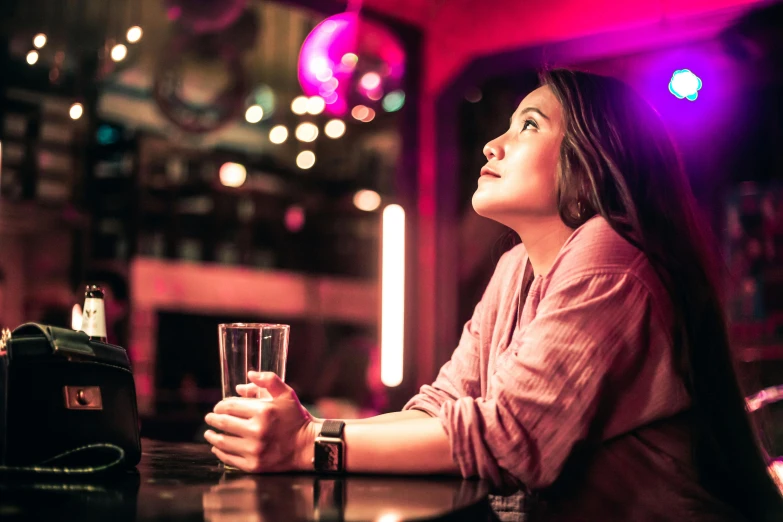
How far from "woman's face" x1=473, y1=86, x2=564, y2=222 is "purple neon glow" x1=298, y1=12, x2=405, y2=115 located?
175 cm

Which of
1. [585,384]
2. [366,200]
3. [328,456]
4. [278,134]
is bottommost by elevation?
[328,456]

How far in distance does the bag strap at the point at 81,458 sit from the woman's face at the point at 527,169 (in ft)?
2.46

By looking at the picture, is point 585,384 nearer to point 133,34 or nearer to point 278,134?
point 133,34

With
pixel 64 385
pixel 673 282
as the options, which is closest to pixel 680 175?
pixel 673 282

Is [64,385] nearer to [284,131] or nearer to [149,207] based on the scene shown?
[149,207]

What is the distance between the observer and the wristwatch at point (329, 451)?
1232 millimetres

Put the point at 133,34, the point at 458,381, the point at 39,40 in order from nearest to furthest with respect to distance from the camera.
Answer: the point at 458,381 → the point at 39,40 → the point at 133,34

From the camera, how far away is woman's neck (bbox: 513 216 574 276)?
5.04ft

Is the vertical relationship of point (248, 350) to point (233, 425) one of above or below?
above

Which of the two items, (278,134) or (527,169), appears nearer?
(527,169)

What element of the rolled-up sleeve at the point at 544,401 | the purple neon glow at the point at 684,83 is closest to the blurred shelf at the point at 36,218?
the purple neon glow at the point at 684,83

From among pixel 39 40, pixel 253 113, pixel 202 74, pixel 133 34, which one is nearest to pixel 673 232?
pixel 202 74

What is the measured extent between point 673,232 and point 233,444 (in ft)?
2.58

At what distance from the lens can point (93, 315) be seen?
1379 mm
